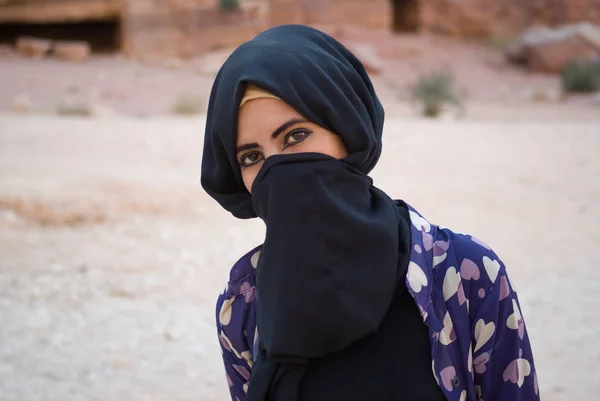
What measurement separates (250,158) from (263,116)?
122 mm

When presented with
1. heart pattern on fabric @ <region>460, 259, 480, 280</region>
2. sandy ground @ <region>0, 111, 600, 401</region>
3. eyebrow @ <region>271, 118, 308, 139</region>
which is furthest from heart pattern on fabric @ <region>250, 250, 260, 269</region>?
sandy ground @ <region>0, 111, 600, 401</region>

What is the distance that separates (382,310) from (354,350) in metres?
0.11

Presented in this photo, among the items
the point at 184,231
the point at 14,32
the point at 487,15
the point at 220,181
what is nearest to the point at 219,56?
the point at 14,32

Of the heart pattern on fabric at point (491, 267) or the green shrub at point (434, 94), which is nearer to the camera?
the heart pattern on fabric at point (491, 267)

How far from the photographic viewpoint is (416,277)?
1.59 meters

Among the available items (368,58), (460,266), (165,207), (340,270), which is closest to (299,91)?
(340,270)

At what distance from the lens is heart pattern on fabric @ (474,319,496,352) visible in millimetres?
1621

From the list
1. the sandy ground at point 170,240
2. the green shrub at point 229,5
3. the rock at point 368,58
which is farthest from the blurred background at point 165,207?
the green shrub at point 229,5

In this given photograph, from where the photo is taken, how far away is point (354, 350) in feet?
5.26

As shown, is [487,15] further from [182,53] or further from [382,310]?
[382,310]

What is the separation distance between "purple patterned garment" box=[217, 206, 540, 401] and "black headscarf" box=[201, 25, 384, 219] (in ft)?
0.81

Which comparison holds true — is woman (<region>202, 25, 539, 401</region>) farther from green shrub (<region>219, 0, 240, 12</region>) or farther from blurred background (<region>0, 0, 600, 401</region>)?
green shrub (<region>219, 0, 240, 12</region>)

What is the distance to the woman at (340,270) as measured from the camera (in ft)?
5.14

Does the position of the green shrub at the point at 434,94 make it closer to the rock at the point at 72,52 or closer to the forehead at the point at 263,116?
the rock at the point at 72,52
